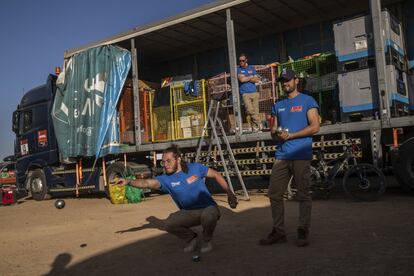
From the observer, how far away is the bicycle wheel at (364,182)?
25.9 ft

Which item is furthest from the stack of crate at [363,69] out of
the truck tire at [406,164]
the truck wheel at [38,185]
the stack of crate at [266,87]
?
the truck wheel at [38,185]

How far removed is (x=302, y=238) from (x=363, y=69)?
15.2 feet

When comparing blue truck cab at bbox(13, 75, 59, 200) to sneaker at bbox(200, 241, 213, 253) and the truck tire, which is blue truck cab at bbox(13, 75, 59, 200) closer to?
sneaker at bbox(200, 241, 213, 253)

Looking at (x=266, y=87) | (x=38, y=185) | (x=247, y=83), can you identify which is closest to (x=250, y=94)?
(x=247, y=83)

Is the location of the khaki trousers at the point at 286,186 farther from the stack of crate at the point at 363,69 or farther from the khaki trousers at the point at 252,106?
the khaki trousers at the point at 252,106

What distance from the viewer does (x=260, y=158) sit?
32.2 feet

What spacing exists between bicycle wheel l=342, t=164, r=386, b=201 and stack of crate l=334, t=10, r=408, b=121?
105cm

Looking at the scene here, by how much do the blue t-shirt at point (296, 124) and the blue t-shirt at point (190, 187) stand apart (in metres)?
0.92

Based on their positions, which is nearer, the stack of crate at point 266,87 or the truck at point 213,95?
the truck at point 213,95

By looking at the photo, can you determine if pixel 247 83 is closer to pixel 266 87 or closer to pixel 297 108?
pixel 266 87

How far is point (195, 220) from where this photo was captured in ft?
16.4

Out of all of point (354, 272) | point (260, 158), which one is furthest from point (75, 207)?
point (354, 272)

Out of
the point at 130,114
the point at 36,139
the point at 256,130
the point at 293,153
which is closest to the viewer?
the point at 293,153

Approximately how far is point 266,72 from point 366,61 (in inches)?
107
